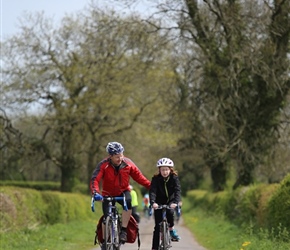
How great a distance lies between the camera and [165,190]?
12305 mm

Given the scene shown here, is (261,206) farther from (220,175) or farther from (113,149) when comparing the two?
(220,175)

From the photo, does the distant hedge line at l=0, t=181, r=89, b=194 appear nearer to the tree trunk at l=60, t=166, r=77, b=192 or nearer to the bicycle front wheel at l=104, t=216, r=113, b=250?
the tree trunk at l=60, t=166, r=77, b=192

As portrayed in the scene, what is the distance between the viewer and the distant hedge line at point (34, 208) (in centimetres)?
2129

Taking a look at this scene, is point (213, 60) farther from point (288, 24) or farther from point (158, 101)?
point (158, 101)

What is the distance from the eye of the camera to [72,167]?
4881cm

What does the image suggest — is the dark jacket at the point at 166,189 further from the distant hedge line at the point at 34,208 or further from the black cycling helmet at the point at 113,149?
the distant hedge line at the point at 34,208

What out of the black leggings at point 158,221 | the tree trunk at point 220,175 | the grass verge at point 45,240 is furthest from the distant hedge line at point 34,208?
the tree trunk at point 220,175

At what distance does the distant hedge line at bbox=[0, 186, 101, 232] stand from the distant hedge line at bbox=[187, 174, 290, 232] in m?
7.16

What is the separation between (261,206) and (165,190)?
893 centimetres

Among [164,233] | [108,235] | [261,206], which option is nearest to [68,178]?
[261,206]

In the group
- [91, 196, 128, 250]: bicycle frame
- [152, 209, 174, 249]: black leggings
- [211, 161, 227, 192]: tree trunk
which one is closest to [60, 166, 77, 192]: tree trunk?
[211, 161, 227, 192]: tree trunk

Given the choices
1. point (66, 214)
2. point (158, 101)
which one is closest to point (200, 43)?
point (66, 214)

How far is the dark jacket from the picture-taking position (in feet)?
39.9

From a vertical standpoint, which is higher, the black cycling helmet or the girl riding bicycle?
the black cycling helmet
